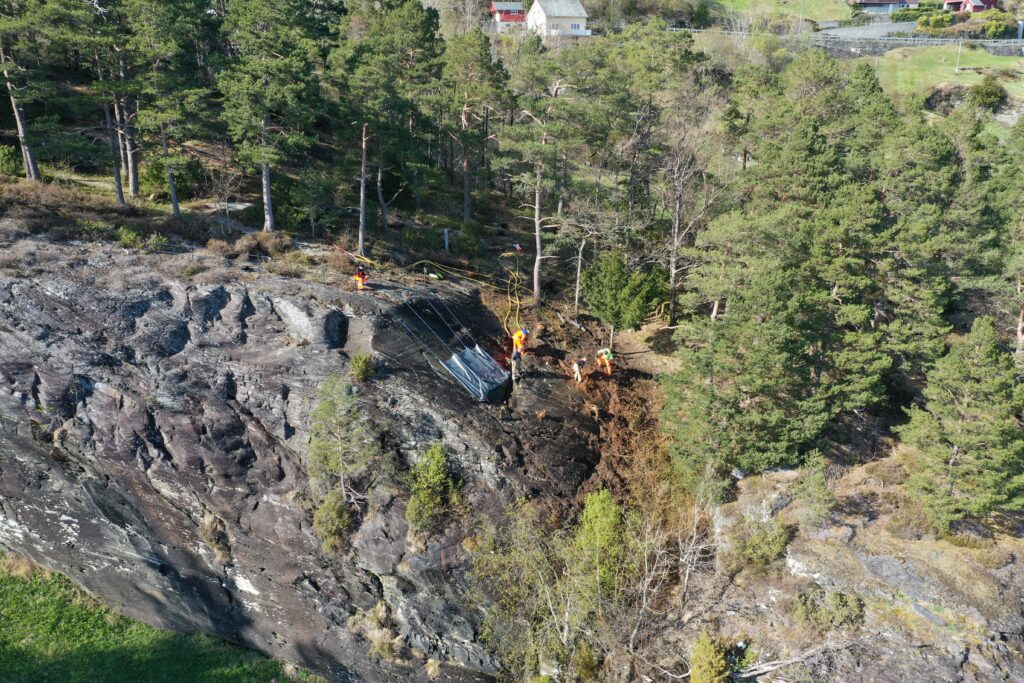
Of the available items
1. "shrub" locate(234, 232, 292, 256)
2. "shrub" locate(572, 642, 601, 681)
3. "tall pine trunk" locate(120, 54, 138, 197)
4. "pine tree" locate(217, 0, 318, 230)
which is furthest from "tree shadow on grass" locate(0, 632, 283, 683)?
"tall pine trunk" locate(120, 54, 138, 197)

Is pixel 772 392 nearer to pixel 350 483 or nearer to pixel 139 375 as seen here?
pixel 350 483

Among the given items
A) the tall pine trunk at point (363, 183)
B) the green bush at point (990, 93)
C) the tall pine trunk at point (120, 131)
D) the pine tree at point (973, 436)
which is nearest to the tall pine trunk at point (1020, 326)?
the pine tree at point (973, 436)

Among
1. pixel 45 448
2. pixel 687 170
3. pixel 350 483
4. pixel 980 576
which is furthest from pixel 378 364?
pixel 980 576

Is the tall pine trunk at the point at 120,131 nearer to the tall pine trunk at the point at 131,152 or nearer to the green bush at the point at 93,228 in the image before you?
the tall pine trunk at the point at 131,152

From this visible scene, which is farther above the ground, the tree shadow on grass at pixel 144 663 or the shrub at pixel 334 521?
the shrub at pixel 334 521

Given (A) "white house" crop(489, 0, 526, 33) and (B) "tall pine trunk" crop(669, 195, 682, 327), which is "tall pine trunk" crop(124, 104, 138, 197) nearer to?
(B) "tall pine trunk" crop(669, 195, 682, 327)

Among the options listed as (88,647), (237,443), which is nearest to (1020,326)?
(237,443)

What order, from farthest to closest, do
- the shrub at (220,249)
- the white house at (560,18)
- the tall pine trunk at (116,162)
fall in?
the white house at (560,18) < the tall pine trunk at (116,162) < the shrub at (220,249)
